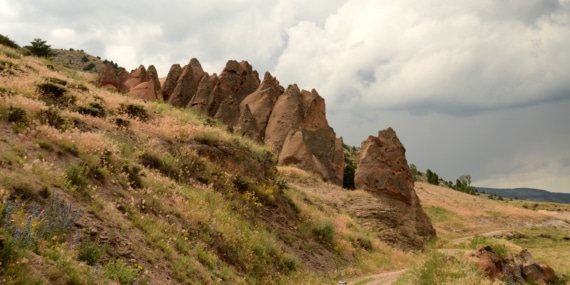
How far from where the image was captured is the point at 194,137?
65.3 feet

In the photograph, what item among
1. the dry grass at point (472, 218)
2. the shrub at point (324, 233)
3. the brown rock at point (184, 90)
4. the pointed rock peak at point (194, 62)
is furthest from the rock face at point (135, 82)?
the dry grass at point (472, 218)

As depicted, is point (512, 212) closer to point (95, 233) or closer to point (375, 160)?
point (375, 160)

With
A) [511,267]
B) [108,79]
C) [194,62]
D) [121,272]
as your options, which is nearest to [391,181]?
[511,267]

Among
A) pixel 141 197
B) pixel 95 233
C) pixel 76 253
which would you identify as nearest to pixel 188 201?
pixel 141 197

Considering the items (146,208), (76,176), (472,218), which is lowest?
(472,218)

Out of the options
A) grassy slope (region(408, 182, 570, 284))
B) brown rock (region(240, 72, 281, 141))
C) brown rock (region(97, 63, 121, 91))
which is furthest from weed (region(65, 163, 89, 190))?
brown rock (region(97, 63, 121, 91))

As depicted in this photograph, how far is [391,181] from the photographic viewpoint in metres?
36.5

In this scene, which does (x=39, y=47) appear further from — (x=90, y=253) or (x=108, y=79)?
(x=90, y=253)

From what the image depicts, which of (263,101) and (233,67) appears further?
(233,67)

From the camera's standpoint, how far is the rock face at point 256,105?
48397mm

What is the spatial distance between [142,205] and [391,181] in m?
27.0

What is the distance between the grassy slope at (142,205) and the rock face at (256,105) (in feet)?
78.2

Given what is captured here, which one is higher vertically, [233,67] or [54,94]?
[233,67]

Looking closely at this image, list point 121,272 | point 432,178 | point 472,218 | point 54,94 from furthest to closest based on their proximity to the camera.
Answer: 1. point 432,178
2. point 472,218
3. point 54,94
4. point 121,272
